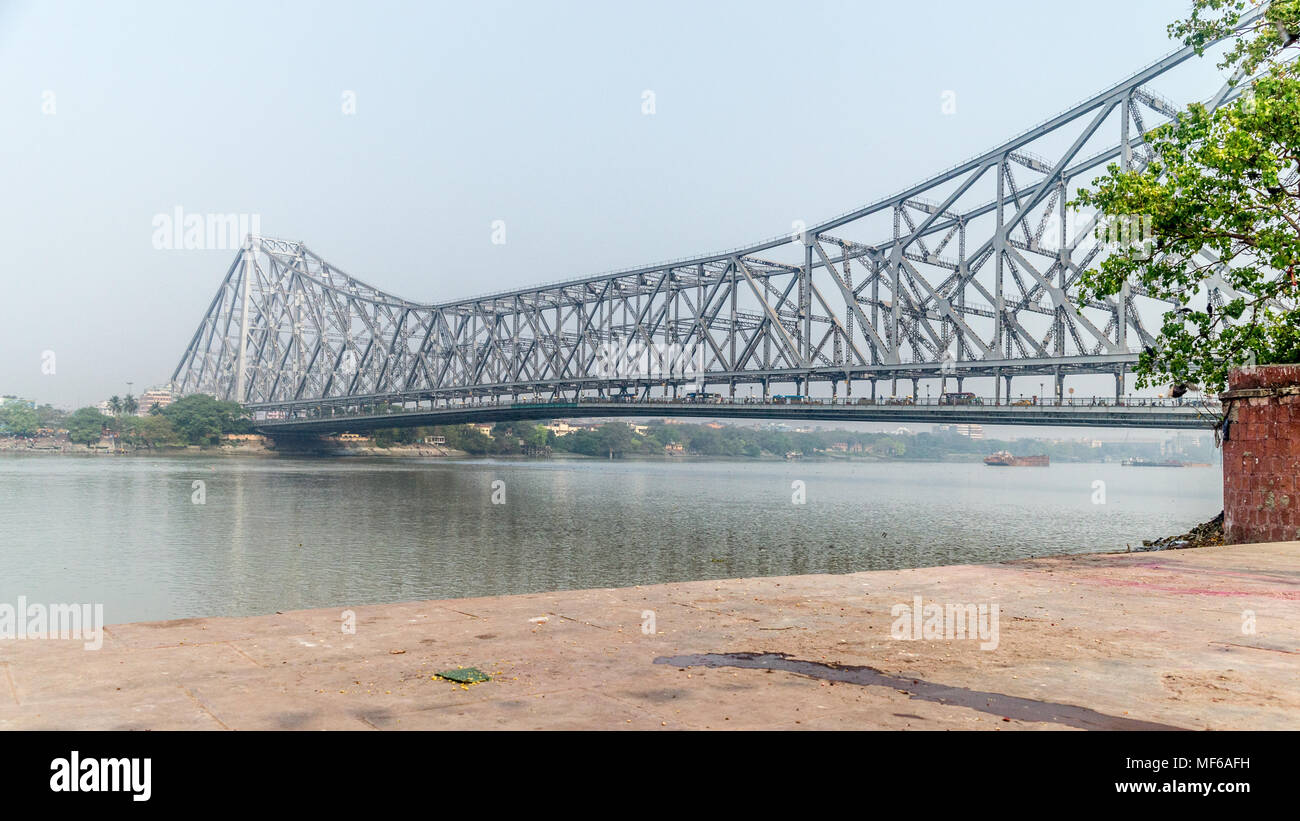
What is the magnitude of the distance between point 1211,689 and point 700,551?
24.8 meters

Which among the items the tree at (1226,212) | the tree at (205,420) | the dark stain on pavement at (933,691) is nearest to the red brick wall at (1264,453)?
the tree at (1226,212)

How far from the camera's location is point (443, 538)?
33.5m

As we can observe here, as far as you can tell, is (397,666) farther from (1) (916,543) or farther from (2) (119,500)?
(2) (119,500)

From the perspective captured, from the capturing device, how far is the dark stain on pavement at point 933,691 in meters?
5.35

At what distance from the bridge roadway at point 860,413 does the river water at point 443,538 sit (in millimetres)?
5405

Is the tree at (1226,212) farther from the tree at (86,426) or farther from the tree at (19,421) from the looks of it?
the tree at (19,421)

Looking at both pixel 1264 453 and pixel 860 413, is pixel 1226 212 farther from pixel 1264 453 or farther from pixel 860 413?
pixel 860 413

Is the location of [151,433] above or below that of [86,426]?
below

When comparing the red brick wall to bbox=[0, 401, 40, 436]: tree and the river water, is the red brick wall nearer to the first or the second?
the river water

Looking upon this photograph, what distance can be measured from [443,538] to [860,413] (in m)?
41.8

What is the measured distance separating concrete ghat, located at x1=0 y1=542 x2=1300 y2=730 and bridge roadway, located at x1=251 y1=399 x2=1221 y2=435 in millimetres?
23671

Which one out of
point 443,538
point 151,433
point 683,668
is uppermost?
point 683,668

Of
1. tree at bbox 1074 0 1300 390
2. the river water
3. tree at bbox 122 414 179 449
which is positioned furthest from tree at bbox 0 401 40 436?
tree at bbox 1074 0 1300 390

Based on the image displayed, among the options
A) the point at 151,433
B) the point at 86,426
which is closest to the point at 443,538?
the point at 151,433
